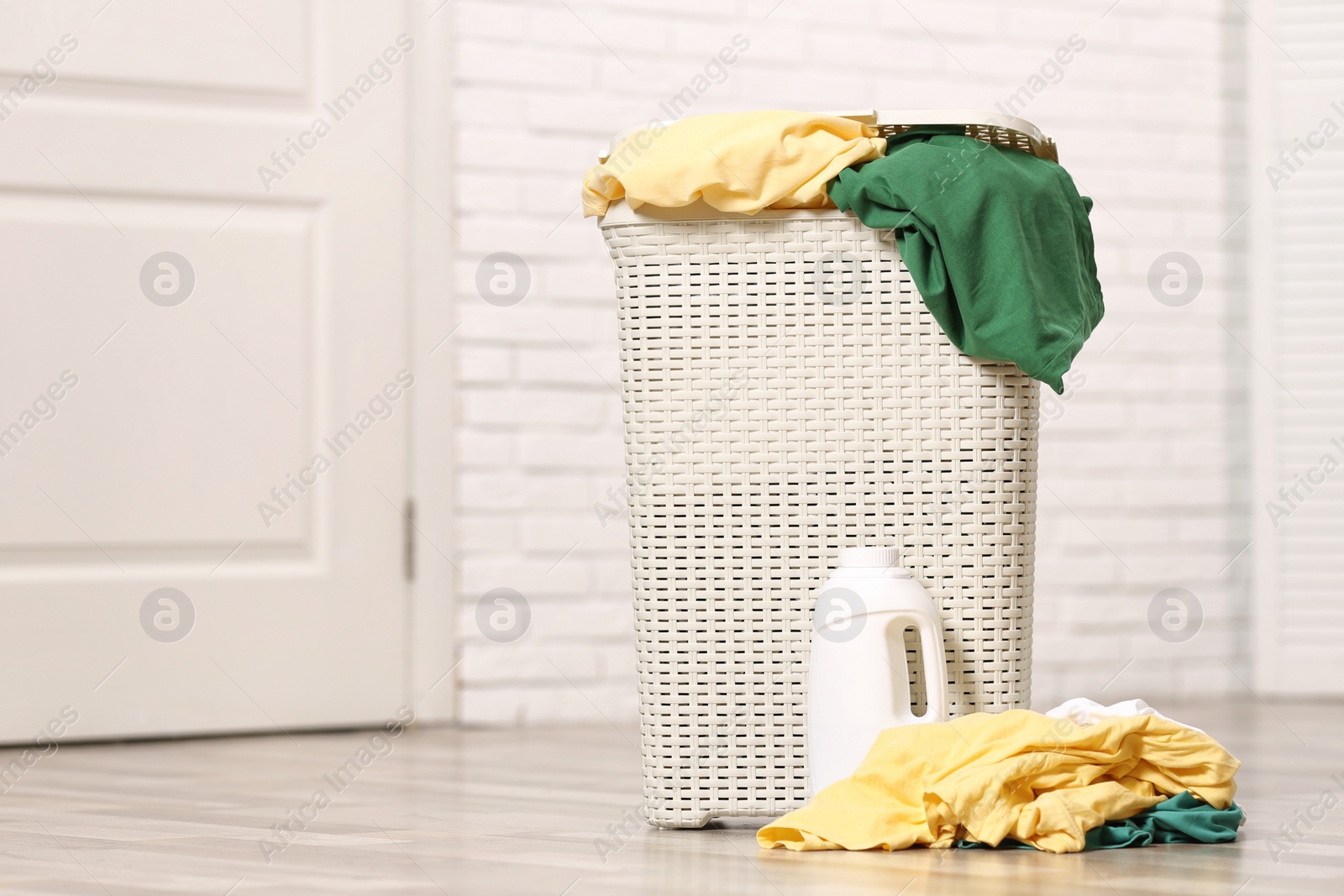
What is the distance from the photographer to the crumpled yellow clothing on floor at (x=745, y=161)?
1343 millimetres

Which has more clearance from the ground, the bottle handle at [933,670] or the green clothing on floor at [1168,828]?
the bottle handle at [933,670]

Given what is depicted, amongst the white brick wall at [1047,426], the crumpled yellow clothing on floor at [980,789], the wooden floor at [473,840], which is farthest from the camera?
the white brick wall at [1047,426]

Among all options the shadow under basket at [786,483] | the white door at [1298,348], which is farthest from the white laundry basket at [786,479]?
the white door at [1298,348]

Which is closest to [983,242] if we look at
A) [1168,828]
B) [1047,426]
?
[1168,828]

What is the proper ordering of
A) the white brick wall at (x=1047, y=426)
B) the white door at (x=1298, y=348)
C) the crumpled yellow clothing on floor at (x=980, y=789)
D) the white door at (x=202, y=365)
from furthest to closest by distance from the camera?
1. the white door at (x=1298, y=348)
2. the white brick wall at (x=1047, y=426)
3. the white door at (x=202, y=365)
4. the crumpled yellow clothing on floor at (x=980, y=789)

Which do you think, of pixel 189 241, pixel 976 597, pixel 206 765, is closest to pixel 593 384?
pixel 189 241

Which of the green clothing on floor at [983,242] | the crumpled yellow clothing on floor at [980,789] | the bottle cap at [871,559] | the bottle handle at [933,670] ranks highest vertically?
the green clothing on floor at [983,242]

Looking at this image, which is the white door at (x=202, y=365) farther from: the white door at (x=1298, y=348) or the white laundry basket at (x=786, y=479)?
the white door at (x=1298, y=348)

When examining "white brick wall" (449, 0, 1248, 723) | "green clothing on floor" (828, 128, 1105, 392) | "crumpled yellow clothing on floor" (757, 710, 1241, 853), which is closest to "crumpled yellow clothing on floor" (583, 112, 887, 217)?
"green clothing on floor" (828, 128, 1105, 392)

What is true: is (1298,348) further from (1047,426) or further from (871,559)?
(871,559)

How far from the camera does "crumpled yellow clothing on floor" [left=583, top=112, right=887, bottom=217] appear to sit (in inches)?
52.9

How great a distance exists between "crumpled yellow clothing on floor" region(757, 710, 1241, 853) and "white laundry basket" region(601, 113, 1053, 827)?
10 cm

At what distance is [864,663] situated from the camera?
4.25 ft

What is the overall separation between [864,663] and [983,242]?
1.26ft
